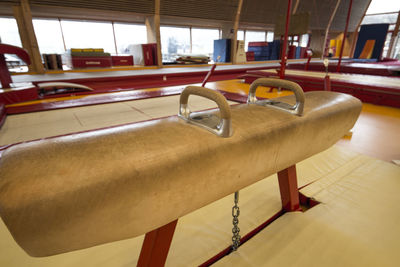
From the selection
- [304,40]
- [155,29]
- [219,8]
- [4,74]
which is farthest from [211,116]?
[304,40]

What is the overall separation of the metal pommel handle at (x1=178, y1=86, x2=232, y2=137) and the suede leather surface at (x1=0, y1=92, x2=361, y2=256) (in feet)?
0.07

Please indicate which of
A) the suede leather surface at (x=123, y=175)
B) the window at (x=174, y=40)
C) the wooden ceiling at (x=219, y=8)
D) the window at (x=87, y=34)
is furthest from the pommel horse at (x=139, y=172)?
the window at (x=174, y=40)

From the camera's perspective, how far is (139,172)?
412 mm

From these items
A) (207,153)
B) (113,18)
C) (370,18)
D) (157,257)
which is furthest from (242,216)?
(370,18)

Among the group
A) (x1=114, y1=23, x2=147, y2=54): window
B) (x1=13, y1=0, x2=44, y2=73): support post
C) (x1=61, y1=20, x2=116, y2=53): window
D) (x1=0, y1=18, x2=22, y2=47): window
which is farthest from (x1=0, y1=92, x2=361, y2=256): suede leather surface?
(x1=114, y1=23, x2=147, y2=54): window

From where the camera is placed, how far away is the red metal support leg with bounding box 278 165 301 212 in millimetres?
968

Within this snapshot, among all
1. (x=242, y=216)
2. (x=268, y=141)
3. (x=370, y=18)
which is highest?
(x=370, y=18)

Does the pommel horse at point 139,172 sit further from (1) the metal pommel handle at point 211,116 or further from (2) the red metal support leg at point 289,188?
(2) the red metal support leg at point 289,188

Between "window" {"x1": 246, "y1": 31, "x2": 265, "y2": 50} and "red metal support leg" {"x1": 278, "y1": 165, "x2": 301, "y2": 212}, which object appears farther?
"window" {"x1": 246, "y1": 31, "x2": 265, "y2": 50}

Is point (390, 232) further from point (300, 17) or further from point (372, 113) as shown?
point (300, 17)

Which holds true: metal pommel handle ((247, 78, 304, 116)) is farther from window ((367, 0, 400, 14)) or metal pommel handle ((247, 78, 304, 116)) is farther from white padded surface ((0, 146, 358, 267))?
window ((367, 0, 400, 14))

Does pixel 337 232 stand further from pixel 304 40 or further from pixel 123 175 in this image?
pixel 304 40

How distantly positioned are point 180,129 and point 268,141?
26 cm

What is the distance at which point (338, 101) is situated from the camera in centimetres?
88
